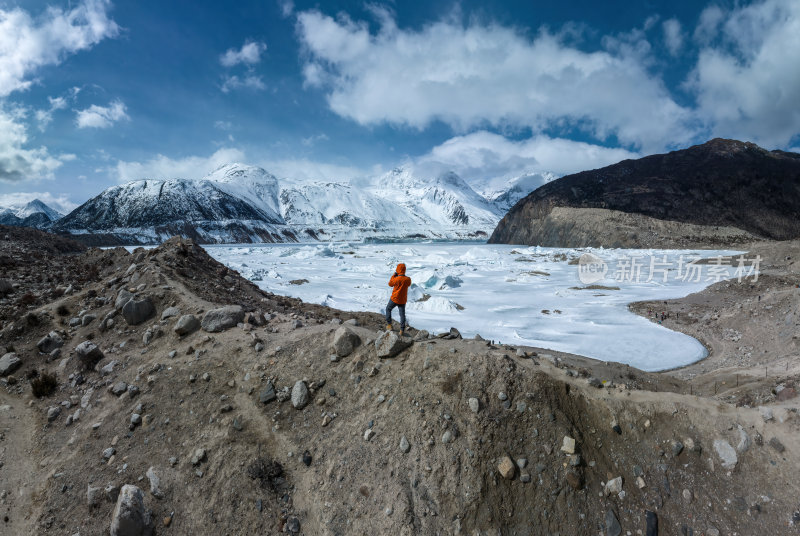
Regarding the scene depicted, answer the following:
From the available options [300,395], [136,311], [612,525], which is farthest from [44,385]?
[612,525]

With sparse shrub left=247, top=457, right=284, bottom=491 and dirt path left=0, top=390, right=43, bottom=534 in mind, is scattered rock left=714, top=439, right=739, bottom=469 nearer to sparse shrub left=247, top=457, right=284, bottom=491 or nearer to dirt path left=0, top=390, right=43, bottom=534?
sparse shrub left=247, top=457, right=284, bottom=491

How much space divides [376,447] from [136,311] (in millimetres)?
6417

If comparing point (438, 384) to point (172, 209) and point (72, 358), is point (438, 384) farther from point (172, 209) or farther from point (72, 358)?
point (172, 209)

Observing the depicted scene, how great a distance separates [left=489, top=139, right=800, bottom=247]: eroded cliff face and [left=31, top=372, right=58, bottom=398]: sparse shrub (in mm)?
78033

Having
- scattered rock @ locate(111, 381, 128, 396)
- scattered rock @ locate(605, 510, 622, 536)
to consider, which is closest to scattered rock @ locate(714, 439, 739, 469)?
scattered rock @ locate(605, 510, 622, 536)

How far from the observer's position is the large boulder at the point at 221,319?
6758mm

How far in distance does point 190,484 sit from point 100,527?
947mm

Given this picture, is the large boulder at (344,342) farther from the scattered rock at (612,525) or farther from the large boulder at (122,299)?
the large boulder at (122,299)

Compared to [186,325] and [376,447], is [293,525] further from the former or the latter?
[186,325]

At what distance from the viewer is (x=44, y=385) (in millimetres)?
6395

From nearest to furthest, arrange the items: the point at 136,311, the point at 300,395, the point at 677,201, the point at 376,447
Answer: the point at 376,447 < the point at 300,395 < the point at 136,311 < the point at 677,201

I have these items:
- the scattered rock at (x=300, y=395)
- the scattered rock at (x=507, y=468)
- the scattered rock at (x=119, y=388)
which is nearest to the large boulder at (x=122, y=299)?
the scattered rock at (x=119, y=388)

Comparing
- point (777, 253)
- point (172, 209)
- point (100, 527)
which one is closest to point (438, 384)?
point (100, 527)

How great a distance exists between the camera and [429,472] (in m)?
4.05
